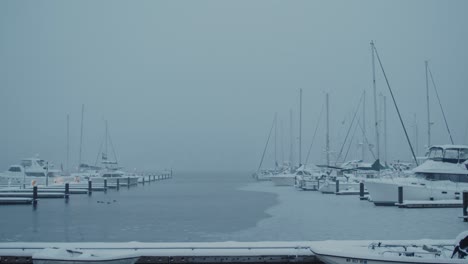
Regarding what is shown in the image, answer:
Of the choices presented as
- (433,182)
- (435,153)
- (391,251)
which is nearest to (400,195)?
(433,182)

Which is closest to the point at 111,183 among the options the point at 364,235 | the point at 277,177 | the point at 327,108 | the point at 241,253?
the point at 277,177

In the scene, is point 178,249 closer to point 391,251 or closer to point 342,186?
point 391,251

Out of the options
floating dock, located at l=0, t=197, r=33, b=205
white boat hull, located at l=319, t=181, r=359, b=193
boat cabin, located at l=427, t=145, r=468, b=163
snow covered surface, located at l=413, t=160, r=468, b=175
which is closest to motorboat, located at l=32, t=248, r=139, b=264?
snow covered surface, located at l=413, t=160, r=468, b=175

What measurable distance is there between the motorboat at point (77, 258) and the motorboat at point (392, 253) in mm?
4311

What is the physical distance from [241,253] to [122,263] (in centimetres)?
277

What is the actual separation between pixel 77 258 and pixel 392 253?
22.4 feet

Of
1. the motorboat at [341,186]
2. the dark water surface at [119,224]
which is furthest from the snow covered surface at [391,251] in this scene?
the motorboat at [341,186]

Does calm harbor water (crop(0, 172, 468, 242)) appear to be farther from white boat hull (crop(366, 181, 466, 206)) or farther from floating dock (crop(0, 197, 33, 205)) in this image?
floating dock (crop(0, 197, 33, 205))

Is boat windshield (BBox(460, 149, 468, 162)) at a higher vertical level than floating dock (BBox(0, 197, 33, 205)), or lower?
higher

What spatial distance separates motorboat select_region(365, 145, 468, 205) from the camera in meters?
39.5

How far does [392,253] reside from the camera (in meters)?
11.4

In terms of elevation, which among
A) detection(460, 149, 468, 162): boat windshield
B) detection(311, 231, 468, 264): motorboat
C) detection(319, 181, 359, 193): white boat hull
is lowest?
detection(319, 181, 359, 193): white boat hull

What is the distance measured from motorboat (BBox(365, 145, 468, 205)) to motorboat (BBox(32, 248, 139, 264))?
3160cm

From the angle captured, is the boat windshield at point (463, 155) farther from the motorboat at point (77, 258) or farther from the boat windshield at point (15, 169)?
the boat windshield at point (15, 169)
